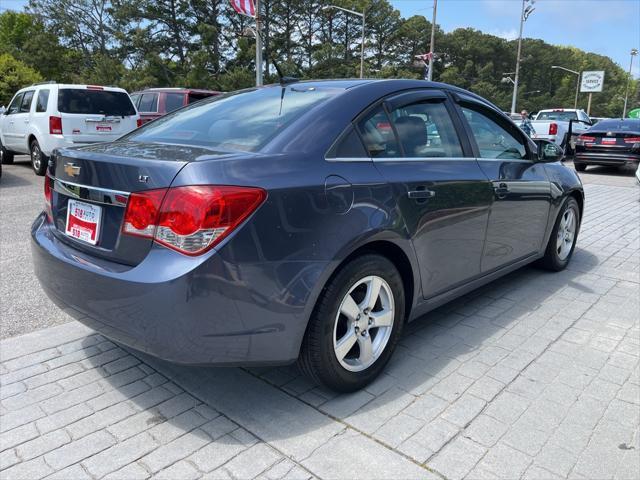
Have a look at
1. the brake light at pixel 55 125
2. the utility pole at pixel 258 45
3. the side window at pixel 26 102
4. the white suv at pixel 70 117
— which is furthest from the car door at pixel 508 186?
the utility pole at pixel 258 45

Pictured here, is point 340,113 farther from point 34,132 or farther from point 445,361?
point 34,132

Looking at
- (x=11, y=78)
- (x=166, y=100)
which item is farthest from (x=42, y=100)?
(x=11, y=78)

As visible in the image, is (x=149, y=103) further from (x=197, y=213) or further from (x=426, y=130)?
(x=197, y=213)

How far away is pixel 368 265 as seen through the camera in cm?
262

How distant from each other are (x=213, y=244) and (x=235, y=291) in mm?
217

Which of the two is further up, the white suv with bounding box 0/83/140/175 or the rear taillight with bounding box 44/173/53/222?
the white suv with bounding box 0/83/140/175

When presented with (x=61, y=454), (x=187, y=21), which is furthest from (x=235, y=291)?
(x=187, y=21)

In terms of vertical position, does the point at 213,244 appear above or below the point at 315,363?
above

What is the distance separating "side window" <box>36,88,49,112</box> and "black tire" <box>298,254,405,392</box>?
9808 mm

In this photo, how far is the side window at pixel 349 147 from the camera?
2.56m

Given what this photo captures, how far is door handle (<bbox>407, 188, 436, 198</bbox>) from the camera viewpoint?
9.40ft

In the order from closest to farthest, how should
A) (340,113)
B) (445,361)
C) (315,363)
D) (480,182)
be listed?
(315,363) → (340,113) → (445,361) → (480,182)

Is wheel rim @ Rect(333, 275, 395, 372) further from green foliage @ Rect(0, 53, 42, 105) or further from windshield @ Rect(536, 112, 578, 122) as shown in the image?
green foliage @ Rect(0, 53, 42, 105)

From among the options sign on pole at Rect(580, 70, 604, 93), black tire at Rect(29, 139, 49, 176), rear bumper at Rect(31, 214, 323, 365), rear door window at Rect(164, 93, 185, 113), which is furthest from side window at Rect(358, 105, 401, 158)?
sign on pole at Rect(580, 70, 604, 93)
